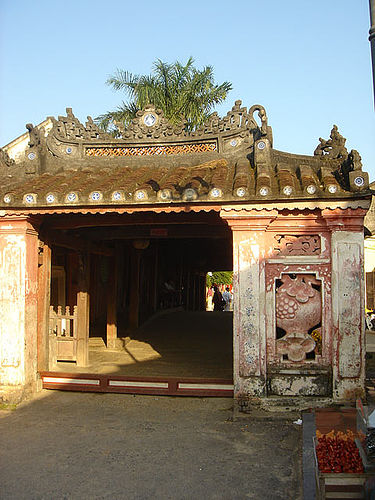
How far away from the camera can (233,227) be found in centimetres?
727

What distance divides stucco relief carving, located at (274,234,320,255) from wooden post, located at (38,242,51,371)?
155 inches

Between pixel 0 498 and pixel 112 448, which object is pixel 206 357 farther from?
pixel 0 498

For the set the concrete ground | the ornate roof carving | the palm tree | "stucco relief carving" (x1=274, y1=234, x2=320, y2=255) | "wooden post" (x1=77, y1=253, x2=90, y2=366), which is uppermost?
the palm tree

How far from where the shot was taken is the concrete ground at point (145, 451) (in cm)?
475

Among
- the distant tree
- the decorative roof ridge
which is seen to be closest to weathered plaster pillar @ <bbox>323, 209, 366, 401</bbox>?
the decorative roof ridge

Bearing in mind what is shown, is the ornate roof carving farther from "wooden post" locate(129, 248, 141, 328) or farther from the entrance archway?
"wooden post" locate(129, 248, 141, 328)

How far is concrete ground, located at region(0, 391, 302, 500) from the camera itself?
475 centimetres

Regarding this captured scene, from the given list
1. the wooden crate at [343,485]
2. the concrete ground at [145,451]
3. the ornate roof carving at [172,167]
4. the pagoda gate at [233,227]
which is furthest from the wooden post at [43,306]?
the wooden crate at [343,485]

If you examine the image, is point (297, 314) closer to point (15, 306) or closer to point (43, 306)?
point (43, 306)

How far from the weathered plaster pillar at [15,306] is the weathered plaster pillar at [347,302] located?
4.67m

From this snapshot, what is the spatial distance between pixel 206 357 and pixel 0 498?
696cm

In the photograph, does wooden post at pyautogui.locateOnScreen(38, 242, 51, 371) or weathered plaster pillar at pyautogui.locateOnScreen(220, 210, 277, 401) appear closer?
weathered plaster pillar at pyautogui.locateOnScreen(220, 210, 277, 401)

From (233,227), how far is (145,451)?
10.7 feet

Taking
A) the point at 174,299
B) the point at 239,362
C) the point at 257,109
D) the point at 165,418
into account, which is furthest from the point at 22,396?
the point at 174,299
